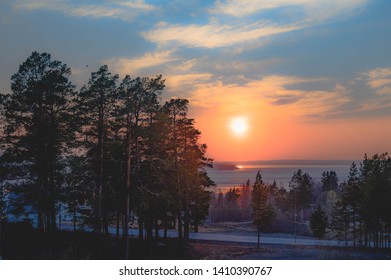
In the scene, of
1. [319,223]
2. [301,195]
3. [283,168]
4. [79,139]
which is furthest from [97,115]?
[301,195]

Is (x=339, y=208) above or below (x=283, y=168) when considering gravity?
below

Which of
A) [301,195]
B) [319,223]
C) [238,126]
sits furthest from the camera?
[301,195]

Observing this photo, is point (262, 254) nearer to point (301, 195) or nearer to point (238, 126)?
point (238, 126)

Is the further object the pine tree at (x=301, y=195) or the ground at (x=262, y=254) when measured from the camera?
the pine tree at (x=301, y=195)

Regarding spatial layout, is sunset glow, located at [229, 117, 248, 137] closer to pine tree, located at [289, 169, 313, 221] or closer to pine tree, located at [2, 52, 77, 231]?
pine tree, located at [2, 52, 77, 231]

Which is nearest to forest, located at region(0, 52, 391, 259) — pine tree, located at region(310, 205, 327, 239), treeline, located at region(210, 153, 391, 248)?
treeline, located at region(210, 153, 391, 248)

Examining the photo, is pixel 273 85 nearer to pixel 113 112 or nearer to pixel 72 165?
pixel 113 112

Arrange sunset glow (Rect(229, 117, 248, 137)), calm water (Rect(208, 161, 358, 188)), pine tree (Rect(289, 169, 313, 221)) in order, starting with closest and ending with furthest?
sunset glow (Rect(229, 117, 248, 137)), calm water (Rect(208, 161, 358, 188)), pine tree (Rect(289, 169, 313, 221))

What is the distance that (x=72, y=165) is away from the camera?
19.7m

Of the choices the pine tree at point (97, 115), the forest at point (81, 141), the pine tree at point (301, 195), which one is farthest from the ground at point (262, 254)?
the pine tree at point (301, 195)

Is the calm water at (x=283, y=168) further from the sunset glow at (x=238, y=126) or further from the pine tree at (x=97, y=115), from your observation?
the pine tree at (x=97, y=115)

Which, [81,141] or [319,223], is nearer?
[81,141]
